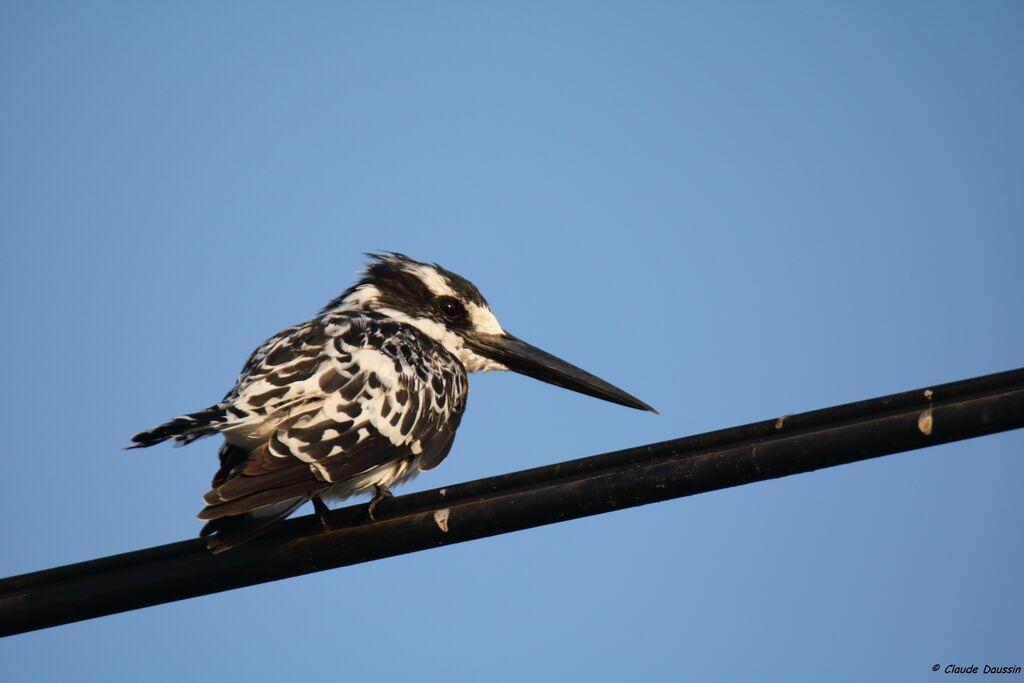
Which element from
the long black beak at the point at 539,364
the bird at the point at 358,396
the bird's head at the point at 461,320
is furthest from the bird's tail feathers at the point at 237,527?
the long black beak at the point at 539,364

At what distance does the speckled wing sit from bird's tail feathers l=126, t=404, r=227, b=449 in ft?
0.38

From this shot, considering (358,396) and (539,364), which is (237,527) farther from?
(539,364)

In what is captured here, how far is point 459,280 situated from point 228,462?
2.66m

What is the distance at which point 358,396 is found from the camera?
19.0 feet

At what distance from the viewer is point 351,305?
7.50 meters

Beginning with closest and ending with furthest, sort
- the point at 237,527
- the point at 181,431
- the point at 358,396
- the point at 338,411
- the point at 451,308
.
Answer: the point at 237,527 → the point at 181,431 → the point at 338,411 → the point at 358,396 → the point at 451,308

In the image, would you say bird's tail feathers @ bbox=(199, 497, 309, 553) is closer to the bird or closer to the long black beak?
the bird

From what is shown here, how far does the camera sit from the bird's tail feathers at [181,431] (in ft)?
16.4

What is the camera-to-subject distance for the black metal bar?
3.68 meters

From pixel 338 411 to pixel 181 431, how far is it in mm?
845

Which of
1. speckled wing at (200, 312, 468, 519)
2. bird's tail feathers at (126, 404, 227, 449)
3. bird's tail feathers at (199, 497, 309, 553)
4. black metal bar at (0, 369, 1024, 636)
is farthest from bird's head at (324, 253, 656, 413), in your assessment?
black metal bar at (0, 369, 1024, 636)

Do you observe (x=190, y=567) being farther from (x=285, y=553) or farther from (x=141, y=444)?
(x=141, y=444)

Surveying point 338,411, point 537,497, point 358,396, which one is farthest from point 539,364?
point 537,497

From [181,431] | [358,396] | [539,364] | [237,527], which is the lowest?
[237,527]
